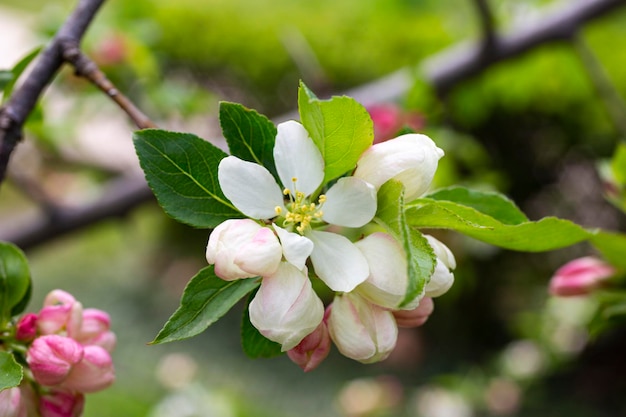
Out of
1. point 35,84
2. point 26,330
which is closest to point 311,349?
point 26,330

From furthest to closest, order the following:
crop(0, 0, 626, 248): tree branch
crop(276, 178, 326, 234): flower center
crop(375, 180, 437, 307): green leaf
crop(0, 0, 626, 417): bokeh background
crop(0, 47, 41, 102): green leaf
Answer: crop(0, 0, 626, 417): bokeh background, crop(0, 0, 626, 248): tree branch, crop(0, 47, 41, 102): green leaf, crop(276, 178, 326, 234): flower center, crop(375, 180, 437, 307): green leaf

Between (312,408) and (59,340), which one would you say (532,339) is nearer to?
(312,408)

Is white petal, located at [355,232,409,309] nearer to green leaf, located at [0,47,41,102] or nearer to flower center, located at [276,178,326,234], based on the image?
flower center, located at [276,178,326,234]

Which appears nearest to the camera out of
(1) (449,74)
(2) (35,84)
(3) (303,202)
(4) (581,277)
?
(3) (303,202)

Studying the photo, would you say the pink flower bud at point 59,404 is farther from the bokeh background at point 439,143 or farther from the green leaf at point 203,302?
the bokeh background at point 439,143

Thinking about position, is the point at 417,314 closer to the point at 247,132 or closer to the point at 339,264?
the point at 339,264

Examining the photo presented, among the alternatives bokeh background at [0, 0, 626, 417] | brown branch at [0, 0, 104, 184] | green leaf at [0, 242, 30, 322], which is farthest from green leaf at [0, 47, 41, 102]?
bokeh background at [0, 0, 626, 417]

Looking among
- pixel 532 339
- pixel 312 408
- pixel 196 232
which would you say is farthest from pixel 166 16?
pixel 532 339
